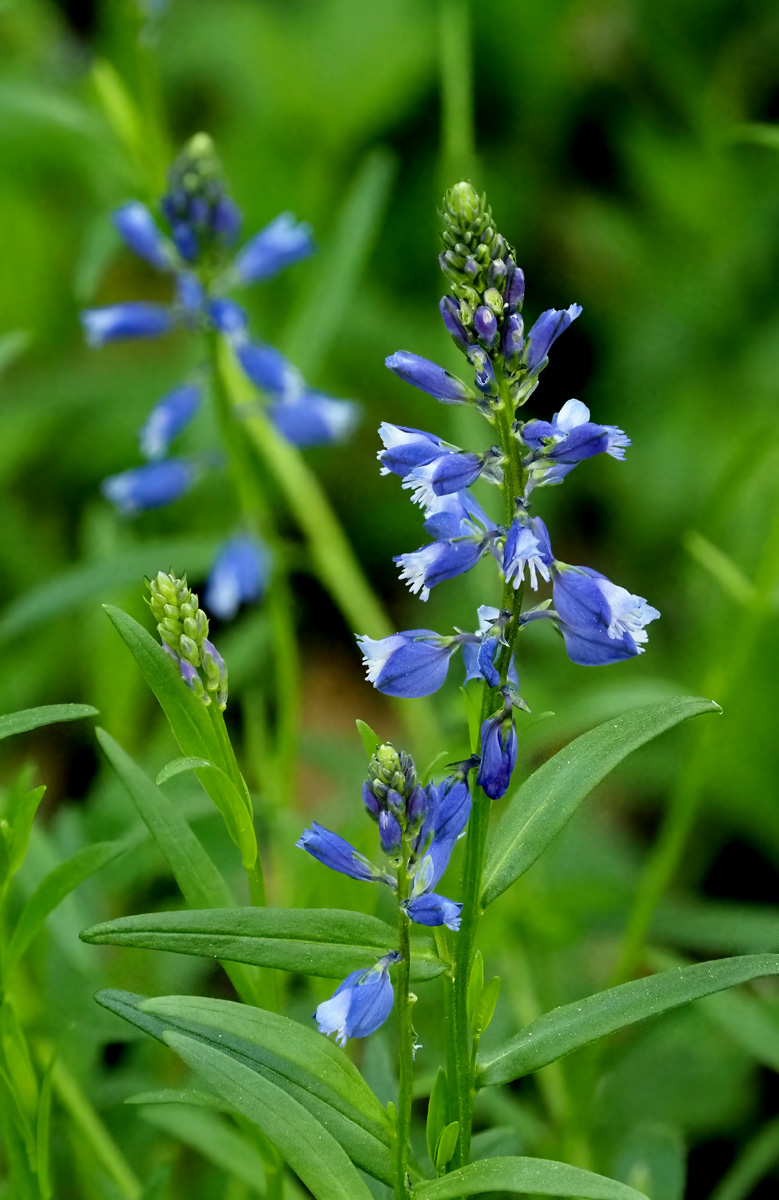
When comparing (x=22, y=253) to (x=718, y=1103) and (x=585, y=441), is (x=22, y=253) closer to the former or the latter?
(x=718, y=1103)

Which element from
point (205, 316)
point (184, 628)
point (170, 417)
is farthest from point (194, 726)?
point (170, 417)

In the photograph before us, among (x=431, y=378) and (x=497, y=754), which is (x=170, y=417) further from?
(x=497, y=754)

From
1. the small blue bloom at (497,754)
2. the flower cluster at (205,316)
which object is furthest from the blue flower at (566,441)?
the flower cluster at (205,316)

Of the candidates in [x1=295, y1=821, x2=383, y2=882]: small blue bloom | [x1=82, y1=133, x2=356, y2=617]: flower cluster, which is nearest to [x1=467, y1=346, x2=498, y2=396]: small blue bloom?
[x1=295, y1=821, x2=383, y2=882]: small blue bloom

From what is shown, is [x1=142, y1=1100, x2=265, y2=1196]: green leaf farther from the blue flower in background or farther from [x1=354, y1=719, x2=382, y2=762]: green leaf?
the blue flower in background

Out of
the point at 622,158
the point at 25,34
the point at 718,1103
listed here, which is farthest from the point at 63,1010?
the point at 25,34

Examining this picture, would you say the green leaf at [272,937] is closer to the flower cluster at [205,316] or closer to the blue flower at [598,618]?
the blue flower at [598,618]
